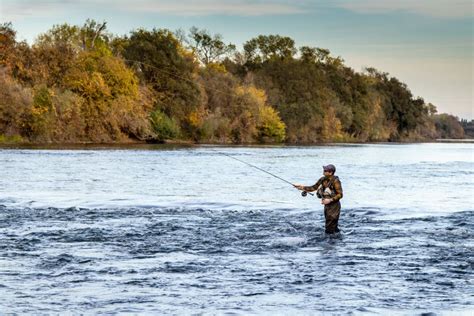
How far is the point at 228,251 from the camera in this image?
1527 cm

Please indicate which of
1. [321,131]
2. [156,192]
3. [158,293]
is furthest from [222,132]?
[158,293]

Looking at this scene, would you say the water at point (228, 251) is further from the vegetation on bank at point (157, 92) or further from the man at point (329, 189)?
the vegetation on bank at point (157, 92)

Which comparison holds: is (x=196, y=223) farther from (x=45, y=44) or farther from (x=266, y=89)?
(x=266, y=89)

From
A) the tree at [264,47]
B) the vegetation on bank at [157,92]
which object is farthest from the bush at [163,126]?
the tree at [264,47]

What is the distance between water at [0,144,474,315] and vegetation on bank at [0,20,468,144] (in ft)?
151

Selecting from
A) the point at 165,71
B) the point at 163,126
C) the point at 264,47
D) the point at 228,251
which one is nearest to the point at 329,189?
the point at 228,251

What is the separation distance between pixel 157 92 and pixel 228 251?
76767 millimetres

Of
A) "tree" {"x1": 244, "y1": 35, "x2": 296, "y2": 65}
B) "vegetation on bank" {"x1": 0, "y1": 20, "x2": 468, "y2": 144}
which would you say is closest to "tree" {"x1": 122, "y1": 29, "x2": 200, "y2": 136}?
"vegetation on bank" {"x1": 0, "y1": 20, "x2": 468, "y2": 144}

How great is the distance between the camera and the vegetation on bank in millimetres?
75562

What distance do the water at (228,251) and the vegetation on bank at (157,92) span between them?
46.1 metres

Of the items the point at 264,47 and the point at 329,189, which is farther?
the point at 264,47

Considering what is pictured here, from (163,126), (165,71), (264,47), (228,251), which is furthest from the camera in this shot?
(264,47)

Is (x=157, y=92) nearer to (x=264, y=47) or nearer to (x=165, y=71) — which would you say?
(x=165, y=71)

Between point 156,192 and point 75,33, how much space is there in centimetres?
7034
